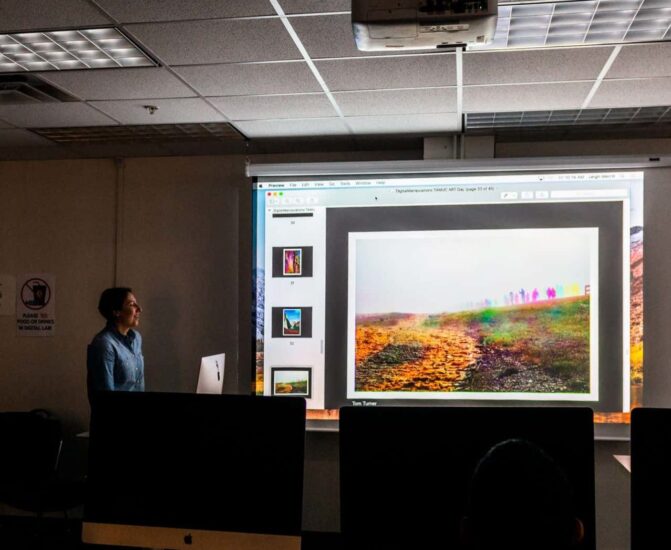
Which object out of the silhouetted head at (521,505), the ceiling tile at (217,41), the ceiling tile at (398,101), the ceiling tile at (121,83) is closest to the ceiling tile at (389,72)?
the ceiling tile at (398,101)

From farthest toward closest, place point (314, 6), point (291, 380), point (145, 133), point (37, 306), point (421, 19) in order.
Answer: point (37, 306) < point (145, 133) < point (291, 380) < point (314, 6) < point (421, 19)

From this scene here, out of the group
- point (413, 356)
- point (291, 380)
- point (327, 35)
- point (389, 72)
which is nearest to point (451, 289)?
A: point (413, 356)

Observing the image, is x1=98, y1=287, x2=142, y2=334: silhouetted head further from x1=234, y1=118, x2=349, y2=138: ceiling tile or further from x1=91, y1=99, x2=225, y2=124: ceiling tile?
x1=234, y1=118, x2=349, y2=138: ceiling tile

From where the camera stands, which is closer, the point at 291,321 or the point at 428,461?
the point at 428,461

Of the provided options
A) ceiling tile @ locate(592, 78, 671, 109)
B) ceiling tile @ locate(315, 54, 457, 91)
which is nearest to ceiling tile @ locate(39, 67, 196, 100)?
ceiling tile @ locate(315, 54, 457, 91)

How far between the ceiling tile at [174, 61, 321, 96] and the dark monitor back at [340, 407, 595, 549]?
205cm

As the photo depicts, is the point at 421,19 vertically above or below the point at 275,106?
below

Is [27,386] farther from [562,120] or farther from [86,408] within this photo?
[562,120]

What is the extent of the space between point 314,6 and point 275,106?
1.30m

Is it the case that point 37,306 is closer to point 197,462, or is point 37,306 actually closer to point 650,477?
point 197,462

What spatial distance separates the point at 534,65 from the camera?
3016 millimetres

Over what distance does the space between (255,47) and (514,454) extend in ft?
7.35

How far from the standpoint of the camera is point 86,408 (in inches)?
187

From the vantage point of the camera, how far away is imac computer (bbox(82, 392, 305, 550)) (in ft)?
4.84
